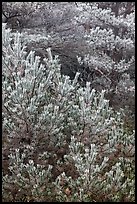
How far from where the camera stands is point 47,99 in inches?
217

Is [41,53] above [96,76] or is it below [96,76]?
above

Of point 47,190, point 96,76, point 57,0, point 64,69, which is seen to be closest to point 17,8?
point 57,0

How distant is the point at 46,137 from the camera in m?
5.32

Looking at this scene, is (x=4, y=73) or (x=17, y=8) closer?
(x=4, y=73)

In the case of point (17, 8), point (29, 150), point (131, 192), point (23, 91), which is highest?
point (17, 8)

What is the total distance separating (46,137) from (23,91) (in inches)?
34.2

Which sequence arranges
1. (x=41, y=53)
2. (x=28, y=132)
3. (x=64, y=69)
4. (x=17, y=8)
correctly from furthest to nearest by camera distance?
(x=64, y=69) < (x=41, y=53) < (x=17, y=8) < (x=28, y=132)

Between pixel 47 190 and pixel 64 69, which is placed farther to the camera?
pixel 64 69

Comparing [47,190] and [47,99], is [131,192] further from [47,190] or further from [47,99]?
[47,99]

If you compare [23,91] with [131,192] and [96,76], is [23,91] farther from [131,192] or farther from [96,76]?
[96,76]

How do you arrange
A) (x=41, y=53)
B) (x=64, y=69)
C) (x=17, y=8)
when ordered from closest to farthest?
(x=17, y=8), (x=41, y=53), (x=64, y=69)

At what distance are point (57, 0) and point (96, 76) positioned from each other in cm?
251

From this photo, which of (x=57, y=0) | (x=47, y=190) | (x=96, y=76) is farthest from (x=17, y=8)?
(x=47, y=190)

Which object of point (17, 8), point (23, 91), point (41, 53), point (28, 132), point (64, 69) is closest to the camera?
point (23, 91)
